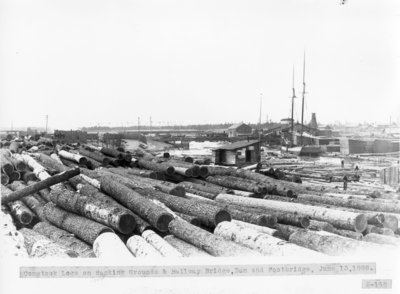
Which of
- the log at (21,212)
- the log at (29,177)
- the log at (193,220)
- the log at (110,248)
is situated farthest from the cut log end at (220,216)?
the log at (29,177)

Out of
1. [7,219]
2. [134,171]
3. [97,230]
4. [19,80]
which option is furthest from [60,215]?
[134,171]

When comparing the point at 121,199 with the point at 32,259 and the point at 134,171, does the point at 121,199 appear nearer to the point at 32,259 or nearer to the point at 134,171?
the point at 32,259

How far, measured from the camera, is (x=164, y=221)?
25.4 feet

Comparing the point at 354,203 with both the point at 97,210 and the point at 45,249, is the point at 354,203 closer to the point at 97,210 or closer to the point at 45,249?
the point at 97,210

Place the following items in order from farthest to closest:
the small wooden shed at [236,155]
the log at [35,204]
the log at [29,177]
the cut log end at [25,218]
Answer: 1. the small wooden shed at [236,155]
2. the log at [29,177]
3. the log at [35,204]
4. the cut log end at [25,218]

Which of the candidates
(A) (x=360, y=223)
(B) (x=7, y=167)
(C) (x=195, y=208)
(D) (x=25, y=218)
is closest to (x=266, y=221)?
(C) (x=195, y=208)

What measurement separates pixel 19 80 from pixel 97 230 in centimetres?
Answer: 356

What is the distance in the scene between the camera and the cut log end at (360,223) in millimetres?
8086

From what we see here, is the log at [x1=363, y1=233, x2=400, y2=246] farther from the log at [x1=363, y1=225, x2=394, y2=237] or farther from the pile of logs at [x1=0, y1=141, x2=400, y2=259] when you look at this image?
the log at [x1=363, y1=225, x2=394, y2=237]

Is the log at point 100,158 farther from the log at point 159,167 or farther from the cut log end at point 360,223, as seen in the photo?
the cut log end at point 360,223

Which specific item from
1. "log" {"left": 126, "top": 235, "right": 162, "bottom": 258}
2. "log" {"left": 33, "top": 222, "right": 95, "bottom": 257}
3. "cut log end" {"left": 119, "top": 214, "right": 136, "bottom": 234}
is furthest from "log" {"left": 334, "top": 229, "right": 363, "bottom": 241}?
"log" {"left": 33, "top": 222, "right": 95, "bottom": 257}

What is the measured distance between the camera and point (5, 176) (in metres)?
11.5

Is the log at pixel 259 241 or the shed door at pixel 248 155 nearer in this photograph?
the log at pixel 259 241

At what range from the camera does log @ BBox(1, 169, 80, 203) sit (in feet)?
30.7
